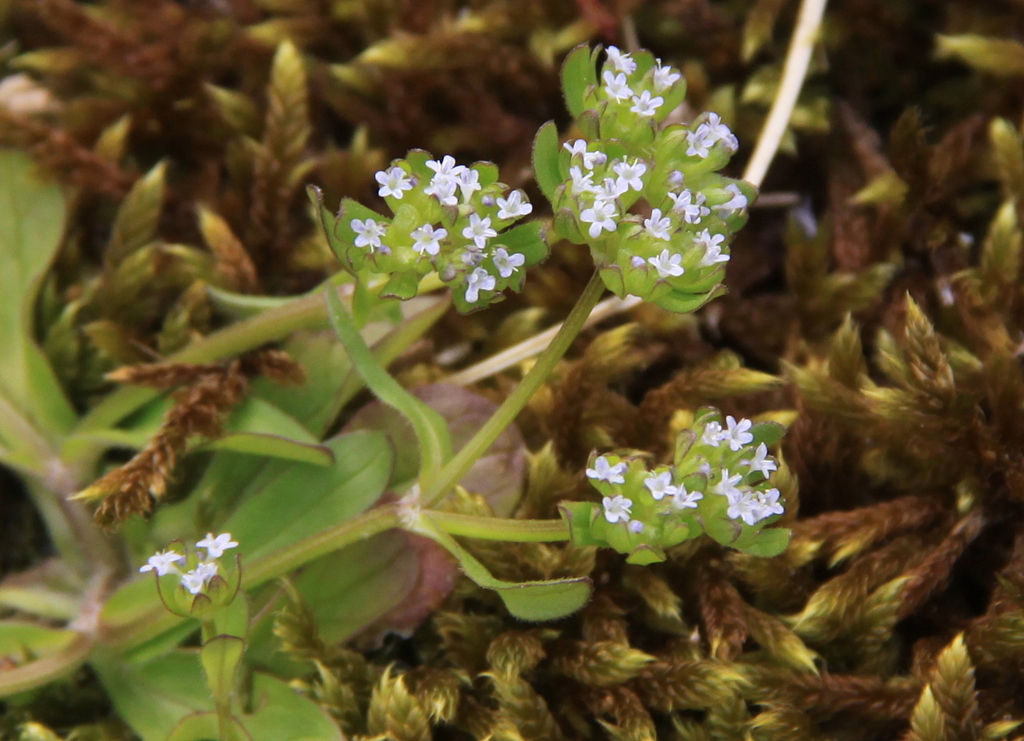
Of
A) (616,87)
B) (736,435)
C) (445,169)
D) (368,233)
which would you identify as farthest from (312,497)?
(616,87)

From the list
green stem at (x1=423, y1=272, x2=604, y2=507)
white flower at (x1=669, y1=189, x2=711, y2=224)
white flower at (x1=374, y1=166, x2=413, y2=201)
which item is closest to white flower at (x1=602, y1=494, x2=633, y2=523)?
green stem at (x1=423, y1=272, x2=604, y2=507)

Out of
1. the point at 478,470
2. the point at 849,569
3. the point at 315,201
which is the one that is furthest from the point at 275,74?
the point at 849,569

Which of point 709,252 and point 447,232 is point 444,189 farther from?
point 709,252

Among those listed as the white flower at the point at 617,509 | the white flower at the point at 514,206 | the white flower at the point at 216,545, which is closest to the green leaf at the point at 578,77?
the white flower at the point at 514,206

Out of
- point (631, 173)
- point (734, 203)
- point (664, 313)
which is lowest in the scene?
point (664, 313)

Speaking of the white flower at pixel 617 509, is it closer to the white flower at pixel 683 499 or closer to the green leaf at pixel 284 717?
the white flower at pixel 683 499

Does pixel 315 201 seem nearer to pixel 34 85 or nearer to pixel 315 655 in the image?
pixel 315 655
